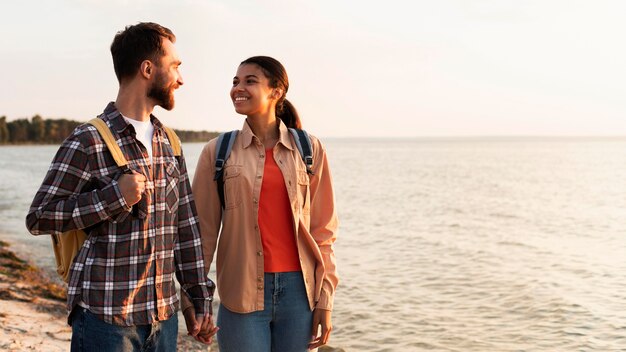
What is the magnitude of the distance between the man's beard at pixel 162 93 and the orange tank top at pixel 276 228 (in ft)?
2.80

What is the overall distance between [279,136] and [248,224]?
0.59m

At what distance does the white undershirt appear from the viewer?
2.89 metres

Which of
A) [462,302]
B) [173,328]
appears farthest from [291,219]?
[462,302]

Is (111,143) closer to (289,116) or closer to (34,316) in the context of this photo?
(289,116)

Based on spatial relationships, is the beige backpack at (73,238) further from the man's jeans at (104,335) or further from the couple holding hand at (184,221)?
the man's jeans at (104,335)

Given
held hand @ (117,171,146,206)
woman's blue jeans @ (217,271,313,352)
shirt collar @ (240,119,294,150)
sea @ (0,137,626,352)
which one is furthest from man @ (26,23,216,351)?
sea @ (0,137,626,352)

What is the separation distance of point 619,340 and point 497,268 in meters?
5.12

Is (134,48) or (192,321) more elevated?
(134,48)

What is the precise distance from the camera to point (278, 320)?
3617mm

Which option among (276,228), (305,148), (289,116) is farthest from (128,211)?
(289,116)

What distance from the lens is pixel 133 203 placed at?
8.68 feet

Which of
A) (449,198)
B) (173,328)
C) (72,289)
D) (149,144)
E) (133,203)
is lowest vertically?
(449,198)

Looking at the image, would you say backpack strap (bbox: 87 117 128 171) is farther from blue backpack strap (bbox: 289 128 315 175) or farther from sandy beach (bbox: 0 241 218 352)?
sandy beach (bbox: 0 241 218 352)

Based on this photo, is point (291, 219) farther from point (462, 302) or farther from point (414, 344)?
point (462, 302)
